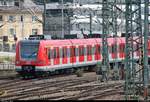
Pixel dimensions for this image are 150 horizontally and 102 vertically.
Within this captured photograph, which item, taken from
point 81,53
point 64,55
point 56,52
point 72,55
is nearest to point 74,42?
point 72,55

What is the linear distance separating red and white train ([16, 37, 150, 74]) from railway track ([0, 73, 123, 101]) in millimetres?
963

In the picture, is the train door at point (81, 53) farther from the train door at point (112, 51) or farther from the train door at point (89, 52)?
the train door at point (112, 51)

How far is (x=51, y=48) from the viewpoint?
34.0 meters

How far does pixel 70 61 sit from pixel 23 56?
4.07 m

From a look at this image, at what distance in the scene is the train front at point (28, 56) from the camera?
33.1 metres

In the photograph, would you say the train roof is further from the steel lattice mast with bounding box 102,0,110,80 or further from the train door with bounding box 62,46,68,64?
the steel lattice mast with bounding box 102,0,110,80

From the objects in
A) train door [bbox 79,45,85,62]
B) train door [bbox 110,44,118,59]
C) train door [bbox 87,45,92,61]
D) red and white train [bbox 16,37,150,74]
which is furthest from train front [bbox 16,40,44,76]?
train door [bbox 110,44,118,59]

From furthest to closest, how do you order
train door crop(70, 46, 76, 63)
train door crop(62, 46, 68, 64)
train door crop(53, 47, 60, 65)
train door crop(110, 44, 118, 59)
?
train door crop(110, 44, 118, 59), train door crop(70, 46, 76, 63), train door crop(62, 46, 68, 64), train door crop(53, 47, 60, 65)

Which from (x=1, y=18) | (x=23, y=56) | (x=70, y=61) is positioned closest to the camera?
(x=23, y=56)

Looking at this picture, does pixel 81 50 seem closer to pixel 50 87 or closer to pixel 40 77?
pixel 40 77

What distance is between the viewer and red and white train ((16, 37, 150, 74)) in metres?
33.2

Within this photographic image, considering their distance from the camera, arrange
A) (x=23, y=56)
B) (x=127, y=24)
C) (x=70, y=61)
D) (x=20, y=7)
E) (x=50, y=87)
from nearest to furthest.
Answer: (x=127, y=24), (x=50, y=87), (x=23, y=56), (x=70, y=61), (x=20, y=7)

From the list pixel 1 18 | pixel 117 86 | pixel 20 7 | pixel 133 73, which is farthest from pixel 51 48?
pixel 1 18

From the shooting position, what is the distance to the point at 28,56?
33.3 m
